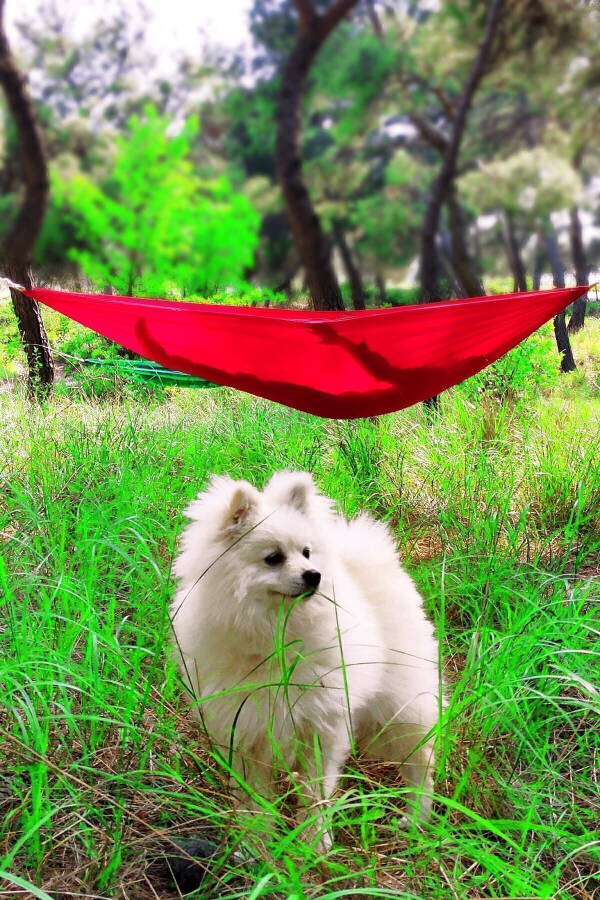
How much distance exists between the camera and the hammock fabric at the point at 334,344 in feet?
6.47

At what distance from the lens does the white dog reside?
127cm

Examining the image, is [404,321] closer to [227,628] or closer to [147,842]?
[227,628]

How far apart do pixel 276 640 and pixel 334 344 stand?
1000 millimetres

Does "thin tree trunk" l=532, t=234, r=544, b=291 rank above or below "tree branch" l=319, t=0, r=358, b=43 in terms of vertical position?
below

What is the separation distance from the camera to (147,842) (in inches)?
48.0

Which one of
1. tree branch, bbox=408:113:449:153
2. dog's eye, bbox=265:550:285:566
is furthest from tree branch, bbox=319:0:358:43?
dog's eye, bbox=265:550:285:566

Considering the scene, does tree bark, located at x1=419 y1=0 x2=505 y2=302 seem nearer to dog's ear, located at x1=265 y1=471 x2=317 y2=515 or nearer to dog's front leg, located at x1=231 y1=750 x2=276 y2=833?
dog's ear, located at x1=265 y1=471 x2=317 y2=515

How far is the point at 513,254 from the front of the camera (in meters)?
3.22

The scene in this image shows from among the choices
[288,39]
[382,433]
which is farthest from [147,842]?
[288,39]

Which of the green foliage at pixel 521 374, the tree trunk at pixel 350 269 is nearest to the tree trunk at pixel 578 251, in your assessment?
the green foliage at pixel 521 374

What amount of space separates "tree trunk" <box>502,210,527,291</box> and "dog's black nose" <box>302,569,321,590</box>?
2.32m

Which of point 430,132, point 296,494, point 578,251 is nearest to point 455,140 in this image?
point 430,132

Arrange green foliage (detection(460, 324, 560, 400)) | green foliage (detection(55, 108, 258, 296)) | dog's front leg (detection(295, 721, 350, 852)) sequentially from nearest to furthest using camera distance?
dog's front leg (detection(295, 721, 350, 852))
green foliage (detection(55, 108, 258, 296))
green foliage (detection(460, 324, 560, 400))

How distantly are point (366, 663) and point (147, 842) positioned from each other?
527 mm
